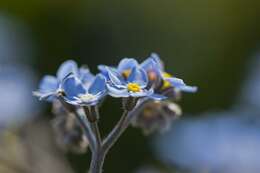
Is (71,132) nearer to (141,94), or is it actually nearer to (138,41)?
(141,94)

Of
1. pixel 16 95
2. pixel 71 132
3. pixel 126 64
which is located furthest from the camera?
pixel 16 95

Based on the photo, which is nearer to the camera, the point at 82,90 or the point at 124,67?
the point at 82,90

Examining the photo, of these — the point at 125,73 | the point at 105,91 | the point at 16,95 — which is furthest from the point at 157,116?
the point at 16,95

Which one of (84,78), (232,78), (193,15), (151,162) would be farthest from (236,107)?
(84,78)

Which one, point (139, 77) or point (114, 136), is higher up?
point (139, 77)

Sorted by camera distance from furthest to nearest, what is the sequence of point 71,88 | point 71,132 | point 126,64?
point 71,132, point 126,64, point 71,88

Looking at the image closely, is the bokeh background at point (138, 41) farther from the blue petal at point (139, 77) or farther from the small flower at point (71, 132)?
the blue petal at point (139, 77)

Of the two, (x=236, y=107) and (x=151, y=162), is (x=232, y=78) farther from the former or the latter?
(x=151, y=162)
